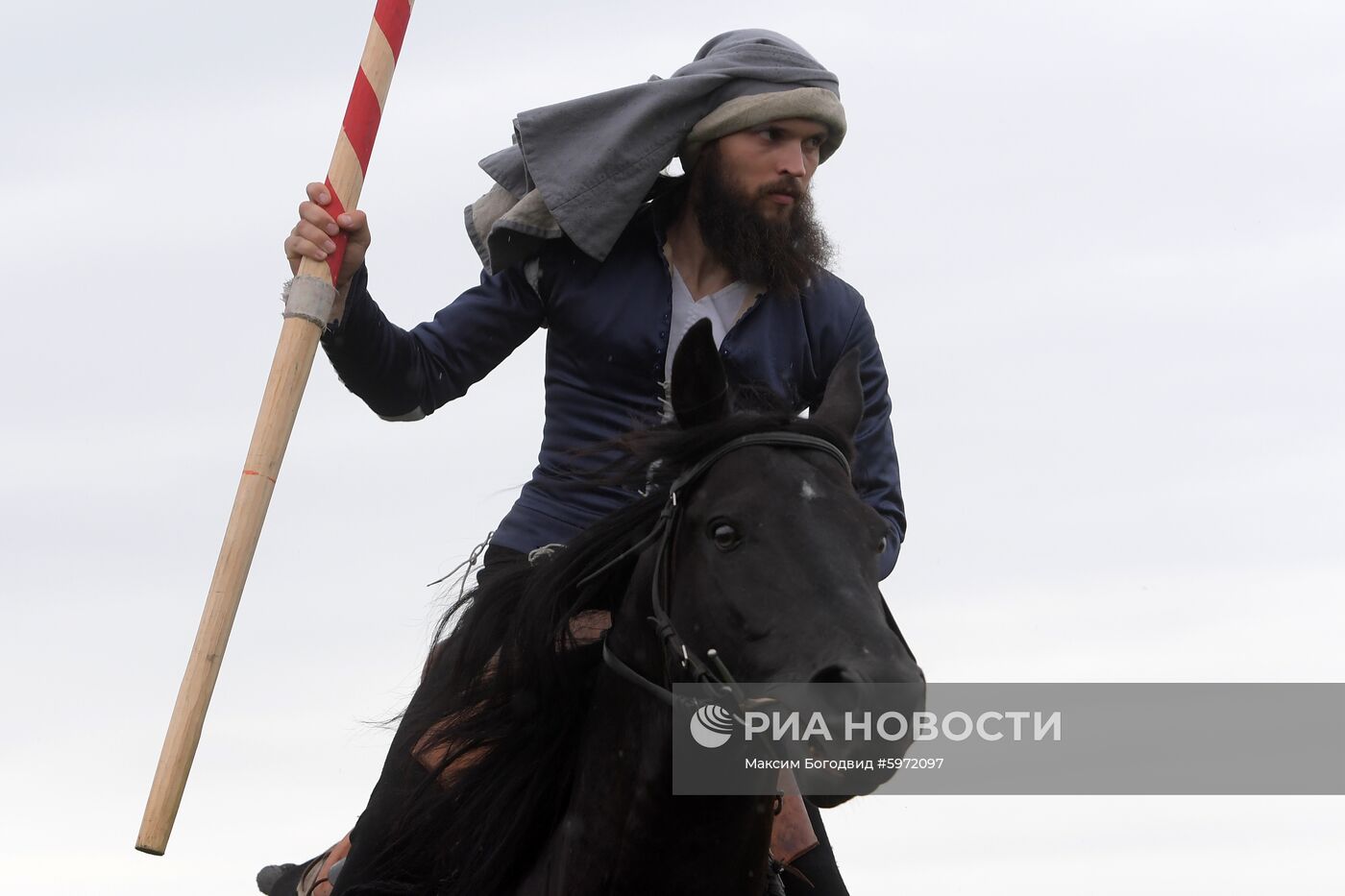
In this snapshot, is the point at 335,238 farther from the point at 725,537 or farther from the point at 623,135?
the point at 725,537

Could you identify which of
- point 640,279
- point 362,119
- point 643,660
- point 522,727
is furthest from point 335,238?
point 643,660

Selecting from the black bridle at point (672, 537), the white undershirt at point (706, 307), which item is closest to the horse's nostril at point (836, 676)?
the black bridle at point (672, 537)

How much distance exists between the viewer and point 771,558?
4227mm

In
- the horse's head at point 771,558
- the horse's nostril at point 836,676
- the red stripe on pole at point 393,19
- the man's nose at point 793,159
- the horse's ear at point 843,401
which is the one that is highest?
the red stripe on pole at point 393,19

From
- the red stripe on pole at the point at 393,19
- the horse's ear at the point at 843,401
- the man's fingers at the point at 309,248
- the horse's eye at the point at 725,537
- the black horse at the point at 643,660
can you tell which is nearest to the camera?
the black horse at the point at 643,660

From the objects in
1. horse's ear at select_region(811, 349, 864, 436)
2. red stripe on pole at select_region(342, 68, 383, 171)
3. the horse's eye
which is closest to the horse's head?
the horse's eye

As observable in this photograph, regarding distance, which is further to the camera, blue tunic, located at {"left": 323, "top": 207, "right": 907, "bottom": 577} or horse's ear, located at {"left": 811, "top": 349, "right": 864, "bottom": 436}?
blue tunic, located at {"left": 323, "top": 207, "right": 907, "bottom": 577}

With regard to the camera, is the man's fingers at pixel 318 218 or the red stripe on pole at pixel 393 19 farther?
the red stripe on pole at pixel 393 19

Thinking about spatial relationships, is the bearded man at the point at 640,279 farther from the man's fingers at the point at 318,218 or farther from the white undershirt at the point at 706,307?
the man's fingers at the point at 318,218

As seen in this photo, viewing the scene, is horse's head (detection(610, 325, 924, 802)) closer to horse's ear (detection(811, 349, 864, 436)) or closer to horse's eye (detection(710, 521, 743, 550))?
horse's eye (detection(710, 521, 743, 550))

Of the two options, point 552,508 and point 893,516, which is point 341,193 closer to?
point 552,508

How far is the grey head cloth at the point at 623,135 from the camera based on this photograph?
6.12 metres

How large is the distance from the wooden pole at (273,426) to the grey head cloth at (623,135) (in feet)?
2.00

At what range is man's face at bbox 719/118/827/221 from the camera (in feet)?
20.1
